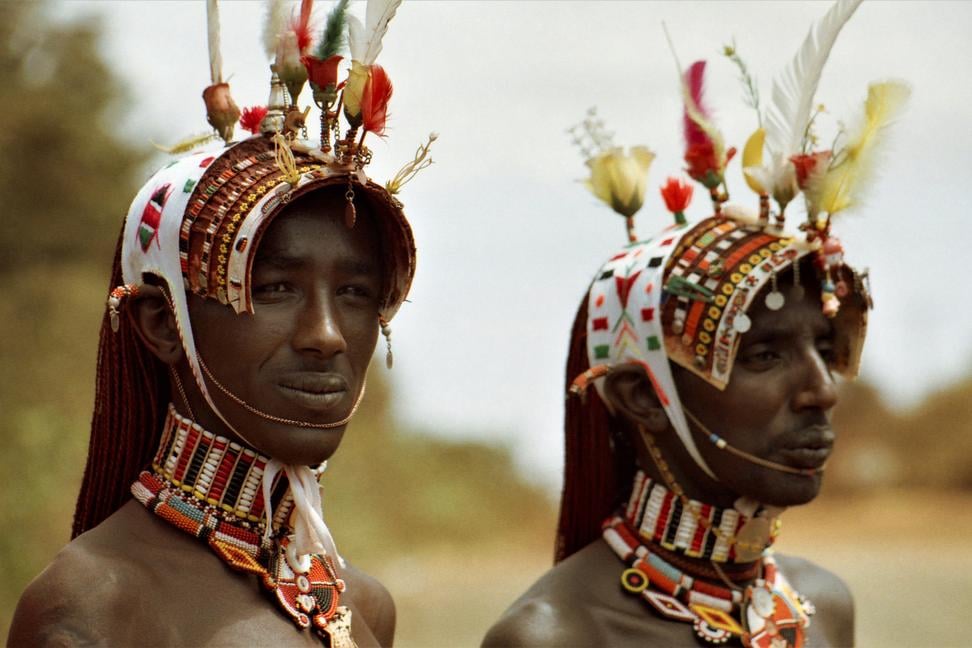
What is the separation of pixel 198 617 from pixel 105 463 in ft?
2.14

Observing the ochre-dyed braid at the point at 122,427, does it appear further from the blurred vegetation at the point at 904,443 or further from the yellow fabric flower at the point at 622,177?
the blurred vegetation at the point at 904,443

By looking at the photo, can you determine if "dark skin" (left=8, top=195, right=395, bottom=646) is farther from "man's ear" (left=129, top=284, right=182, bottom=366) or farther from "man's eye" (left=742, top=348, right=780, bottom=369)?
"man's eye" (left=742, top=348, right=780, bottom=369)

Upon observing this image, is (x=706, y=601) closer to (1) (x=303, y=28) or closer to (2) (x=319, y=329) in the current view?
(2) (x=319, y=329)

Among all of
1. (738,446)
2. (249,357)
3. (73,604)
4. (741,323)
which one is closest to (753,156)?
(741,323)

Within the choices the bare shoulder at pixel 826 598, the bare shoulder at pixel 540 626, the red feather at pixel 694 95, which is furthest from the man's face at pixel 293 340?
the bare shoulder at pixel 826 598

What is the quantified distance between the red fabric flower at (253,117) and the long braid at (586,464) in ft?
5.53

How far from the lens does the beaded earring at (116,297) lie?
169 inches

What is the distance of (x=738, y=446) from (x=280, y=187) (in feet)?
6.67

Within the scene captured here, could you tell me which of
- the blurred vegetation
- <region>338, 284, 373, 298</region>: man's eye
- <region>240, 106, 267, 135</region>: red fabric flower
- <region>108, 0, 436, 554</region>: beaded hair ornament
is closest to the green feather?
<region>108, 0, 436, 554</region>: beaded hair ornament

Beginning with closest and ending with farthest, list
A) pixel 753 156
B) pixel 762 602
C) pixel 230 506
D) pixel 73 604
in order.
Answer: pixel 73 604 < pixel 230 506 < pixel 762 602 < pixel 753 156

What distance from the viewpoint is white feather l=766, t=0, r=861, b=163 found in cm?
552

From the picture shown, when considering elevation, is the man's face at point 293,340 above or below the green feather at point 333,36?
below

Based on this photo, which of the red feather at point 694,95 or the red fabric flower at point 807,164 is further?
the red feather at point 694,95

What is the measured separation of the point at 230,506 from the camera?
4262mm
